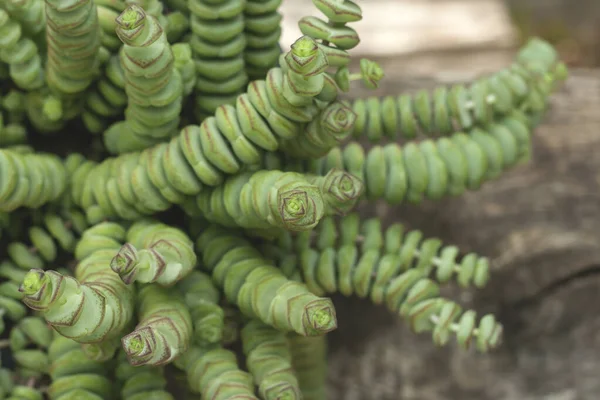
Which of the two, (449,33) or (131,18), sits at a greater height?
(131,18)

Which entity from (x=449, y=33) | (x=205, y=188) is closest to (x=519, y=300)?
(x=205, y=188)

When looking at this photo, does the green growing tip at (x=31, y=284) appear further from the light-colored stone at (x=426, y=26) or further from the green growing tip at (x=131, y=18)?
the light-colored stone at (x=426, y=26)

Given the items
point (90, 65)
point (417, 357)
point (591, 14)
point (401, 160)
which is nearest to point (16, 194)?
point (90, 65)

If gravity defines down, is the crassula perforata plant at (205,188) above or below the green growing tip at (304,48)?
below

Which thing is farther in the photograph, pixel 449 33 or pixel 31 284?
pixel 449 33

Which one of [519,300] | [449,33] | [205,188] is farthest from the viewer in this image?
[449,33]

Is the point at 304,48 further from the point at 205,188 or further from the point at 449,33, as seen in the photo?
the point at 449,33

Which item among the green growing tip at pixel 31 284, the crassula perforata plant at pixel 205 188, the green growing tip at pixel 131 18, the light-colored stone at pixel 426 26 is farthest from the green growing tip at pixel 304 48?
the light-colored stone at pixel 426 26

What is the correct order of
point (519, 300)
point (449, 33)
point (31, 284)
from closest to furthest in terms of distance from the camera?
point (31, 284)
point (519, 300)
point (449, 33)

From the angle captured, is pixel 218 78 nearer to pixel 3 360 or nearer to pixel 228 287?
pixel 228 287
